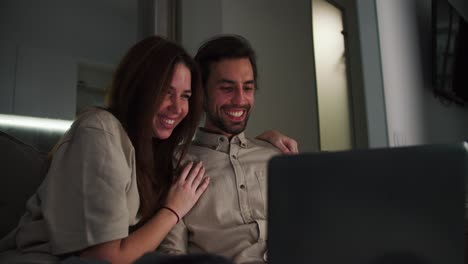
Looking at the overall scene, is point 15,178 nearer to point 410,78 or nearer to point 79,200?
point 79,200

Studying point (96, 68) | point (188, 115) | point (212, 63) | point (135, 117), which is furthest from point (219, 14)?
point (135, 117)

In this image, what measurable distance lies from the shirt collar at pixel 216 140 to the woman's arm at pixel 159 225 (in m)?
0.14

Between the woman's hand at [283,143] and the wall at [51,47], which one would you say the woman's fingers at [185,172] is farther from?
the wall at [51,47]

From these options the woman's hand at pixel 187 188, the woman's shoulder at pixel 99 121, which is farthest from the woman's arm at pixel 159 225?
the woman's shoulder at pixel 99 121

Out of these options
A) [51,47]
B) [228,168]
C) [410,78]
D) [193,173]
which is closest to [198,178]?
[193,173]

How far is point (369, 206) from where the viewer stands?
22.0 inches

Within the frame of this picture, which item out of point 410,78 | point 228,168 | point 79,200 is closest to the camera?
point 79,200

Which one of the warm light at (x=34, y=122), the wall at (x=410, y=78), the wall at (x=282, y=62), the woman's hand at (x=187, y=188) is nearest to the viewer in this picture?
the woman's hand at (x=187, y=188)

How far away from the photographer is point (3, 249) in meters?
1.03

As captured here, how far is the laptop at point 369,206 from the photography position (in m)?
0.53

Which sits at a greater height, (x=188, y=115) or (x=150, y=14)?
(x=150, y=14)

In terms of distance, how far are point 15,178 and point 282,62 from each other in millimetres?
1955

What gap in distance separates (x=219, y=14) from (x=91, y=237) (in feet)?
5.55

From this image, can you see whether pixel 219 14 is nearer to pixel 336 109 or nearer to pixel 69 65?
pixel 69 65
